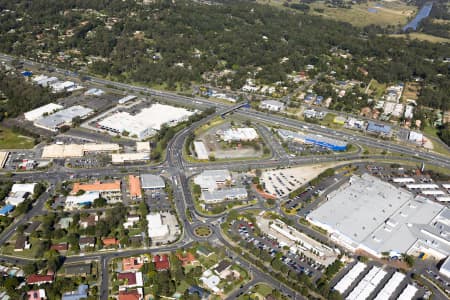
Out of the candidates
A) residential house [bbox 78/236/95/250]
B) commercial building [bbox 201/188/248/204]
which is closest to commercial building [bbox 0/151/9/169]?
residential house [bbox 78/236/95/250]

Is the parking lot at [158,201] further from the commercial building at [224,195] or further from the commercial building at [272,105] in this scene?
the commercial building at [272,105]

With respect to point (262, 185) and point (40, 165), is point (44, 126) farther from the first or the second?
point (262, 185)

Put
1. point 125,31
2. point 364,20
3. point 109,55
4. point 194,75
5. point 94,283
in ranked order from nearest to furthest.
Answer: point 94,283 → point 194,75 → point 109,55 → point 125,31 → point 364,20

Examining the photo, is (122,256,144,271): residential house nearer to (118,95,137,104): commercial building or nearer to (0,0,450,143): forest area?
(118,95,137,104): commercial building

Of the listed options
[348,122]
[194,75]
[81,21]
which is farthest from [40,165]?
[81,21]

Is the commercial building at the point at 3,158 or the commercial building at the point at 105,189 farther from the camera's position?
the commercial building at the point at 3,158

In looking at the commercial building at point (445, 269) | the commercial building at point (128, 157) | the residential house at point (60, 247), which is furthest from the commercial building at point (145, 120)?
the commercial building at point (445, 269)
